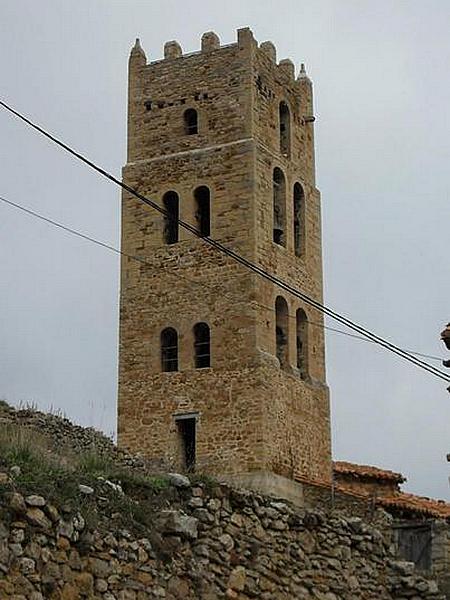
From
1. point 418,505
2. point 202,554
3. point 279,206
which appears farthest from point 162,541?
point 279,206

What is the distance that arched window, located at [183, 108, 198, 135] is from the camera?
37.2 m

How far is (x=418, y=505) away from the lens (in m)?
33.2

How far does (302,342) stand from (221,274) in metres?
3.42

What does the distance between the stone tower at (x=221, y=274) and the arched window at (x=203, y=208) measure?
0.16 feet

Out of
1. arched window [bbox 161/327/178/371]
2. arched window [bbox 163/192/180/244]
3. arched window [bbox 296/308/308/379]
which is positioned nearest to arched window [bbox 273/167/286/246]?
arched window [bbox 296/308/308/379]

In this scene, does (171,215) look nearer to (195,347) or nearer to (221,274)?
(221,274)

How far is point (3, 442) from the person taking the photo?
13.6 metres

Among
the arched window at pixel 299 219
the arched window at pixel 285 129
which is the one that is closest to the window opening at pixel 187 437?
the arched window at pixel 299 219

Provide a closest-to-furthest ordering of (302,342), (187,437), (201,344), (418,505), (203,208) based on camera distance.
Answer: (418,505)
(187,437)
(201,344)
(203,208)
(302,342)

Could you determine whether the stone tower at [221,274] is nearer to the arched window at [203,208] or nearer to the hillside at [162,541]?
the arched window at [203,208]

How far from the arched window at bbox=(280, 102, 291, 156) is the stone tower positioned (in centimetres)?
4

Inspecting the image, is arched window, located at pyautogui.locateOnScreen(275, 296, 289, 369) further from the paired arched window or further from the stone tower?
the paired arched window

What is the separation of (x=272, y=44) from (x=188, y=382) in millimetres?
10213

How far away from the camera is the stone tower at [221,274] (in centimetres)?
3428
